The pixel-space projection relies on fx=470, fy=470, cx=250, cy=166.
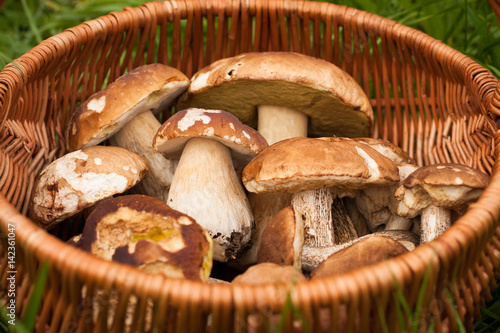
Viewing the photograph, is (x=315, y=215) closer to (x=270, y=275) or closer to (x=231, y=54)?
(x=270, y=275)

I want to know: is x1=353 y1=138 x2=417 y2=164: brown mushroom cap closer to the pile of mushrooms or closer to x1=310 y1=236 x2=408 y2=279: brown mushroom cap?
the pile of mushrooms

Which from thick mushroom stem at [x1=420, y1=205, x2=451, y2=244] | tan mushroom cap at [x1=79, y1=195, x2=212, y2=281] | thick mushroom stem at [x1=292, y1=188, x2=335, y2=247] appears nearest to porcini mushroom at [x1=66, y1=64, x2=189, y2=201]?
tan mushroom cap at [x1=79, y1=195, x2=212, y2=281]

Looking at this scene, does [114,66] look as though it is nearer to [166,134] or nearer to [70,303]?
[166,134]

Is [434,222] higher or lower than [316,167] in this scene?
lower

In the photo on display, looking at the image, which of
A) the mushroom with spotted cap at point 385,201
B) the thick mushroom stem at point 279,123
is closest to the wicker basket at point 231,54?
the mushroom with spotted cap at point 385,201

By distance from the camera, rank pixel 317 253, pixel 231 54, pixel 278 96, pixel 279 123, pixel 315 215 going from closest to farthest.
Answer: pixel 317 253, pixel 315 215, pixel 278 96, pixel 279 123, pixel 231 54

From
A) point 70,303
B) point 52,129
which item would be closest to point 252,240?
point 70,303

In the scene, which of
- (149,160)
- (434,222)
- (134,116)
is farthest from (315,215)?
(134,116)
